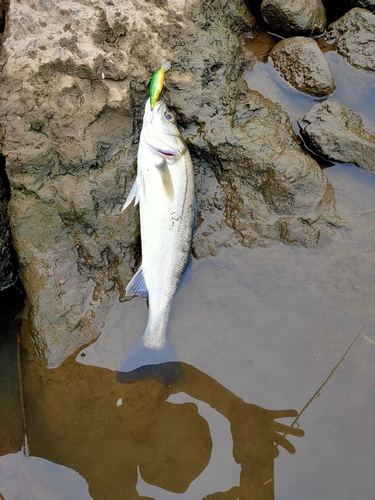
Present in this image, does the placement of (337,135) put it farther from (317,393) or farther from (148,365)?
(148,365)

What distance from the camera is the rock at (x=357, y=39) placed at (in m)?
5.12

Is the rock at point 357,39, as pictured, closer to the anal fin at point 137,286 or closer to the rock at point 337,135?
the rock at point 337,135

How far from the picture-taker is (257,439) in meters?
3.59

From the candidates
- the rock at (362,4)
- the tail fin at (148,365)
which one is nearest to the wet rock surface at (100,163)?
the tail fin at (148,365)

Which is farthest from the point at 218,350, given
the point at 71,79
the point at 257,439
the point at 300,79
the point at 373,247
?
the point at 300,79

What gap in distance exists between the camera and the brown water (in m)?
3.46

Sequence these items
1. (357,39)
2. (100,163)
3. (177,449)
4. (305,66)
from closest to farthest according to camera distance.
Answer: (177,449) → (100,163) → (305,66) → (357,39)

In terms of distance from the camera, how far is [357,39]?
17.0 feet

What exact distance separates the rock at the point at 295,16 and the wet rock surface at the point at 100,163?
5.26ft

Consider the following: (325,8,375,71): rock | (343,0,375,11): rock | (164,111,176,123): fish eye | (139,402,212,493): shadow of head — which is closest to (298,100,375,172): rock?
(325,8,375,71): rock

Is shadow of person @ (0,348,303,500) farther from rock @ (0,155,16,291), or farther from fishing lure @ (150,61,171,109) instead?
fishing lure @ (150,61,171,109)

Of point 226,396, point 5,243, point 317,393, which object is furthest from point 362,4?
point 5,243

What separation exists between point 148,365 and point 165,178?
5.47 feet

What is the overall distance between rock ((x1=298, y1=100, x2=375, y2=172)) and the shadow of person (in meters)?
2.68
